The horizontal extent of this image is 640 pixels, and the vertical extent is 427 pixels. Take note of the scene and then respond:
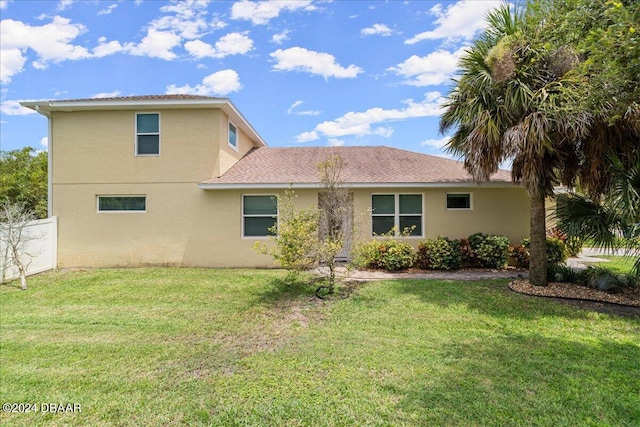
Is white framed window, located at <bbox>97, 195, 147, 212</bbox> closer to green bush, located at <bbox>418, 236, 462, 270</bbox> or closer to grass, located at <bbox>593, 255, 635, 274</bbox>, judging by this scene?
green bush, located at <bbox>418, 236, 462, 270</bbox>

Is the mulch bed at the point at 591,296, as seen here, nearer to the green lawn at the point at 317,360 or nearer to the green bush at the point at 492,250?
the green lawn at the point at 317,360

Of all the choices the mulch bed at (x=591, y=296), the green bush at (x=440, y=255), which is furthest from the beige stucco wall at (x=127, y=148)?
the mulch bed at (x=591, y=296)

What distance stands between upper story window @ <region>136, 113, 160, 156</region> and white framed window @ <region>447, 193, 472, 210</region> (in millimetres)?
10588

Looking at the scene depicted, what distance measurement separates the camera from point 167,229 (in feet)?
35.2

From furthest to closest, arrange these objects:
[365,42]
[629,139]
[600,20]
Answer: [365,42], [629,139], [600,20]

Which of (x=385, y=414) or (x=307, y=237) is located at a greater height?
(x=307, y=237)

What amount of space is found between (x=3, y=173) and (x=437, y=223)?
33.9 metres

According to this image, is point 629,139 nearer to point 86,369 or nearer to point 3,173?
point 86,369

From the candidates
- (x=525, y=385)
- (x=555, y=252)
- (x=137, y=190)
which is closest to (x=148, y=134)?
(x=137, y=190)

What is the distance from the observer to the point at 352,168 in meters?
11.9

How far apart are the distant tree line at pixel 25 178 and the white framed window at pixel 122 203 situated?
16299 millimetres

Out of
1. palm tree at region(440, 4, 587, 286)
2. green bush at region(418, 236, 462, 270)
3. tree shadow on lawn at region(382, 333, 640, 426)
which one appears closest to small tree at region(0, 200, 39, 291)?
tree shadow on lawn at region(382, 333, 640, 426)

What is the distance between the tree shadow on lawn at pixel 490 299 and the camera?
626cm

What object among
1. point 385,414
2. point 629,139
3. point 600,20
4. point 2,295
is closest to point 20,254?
point 2,295
